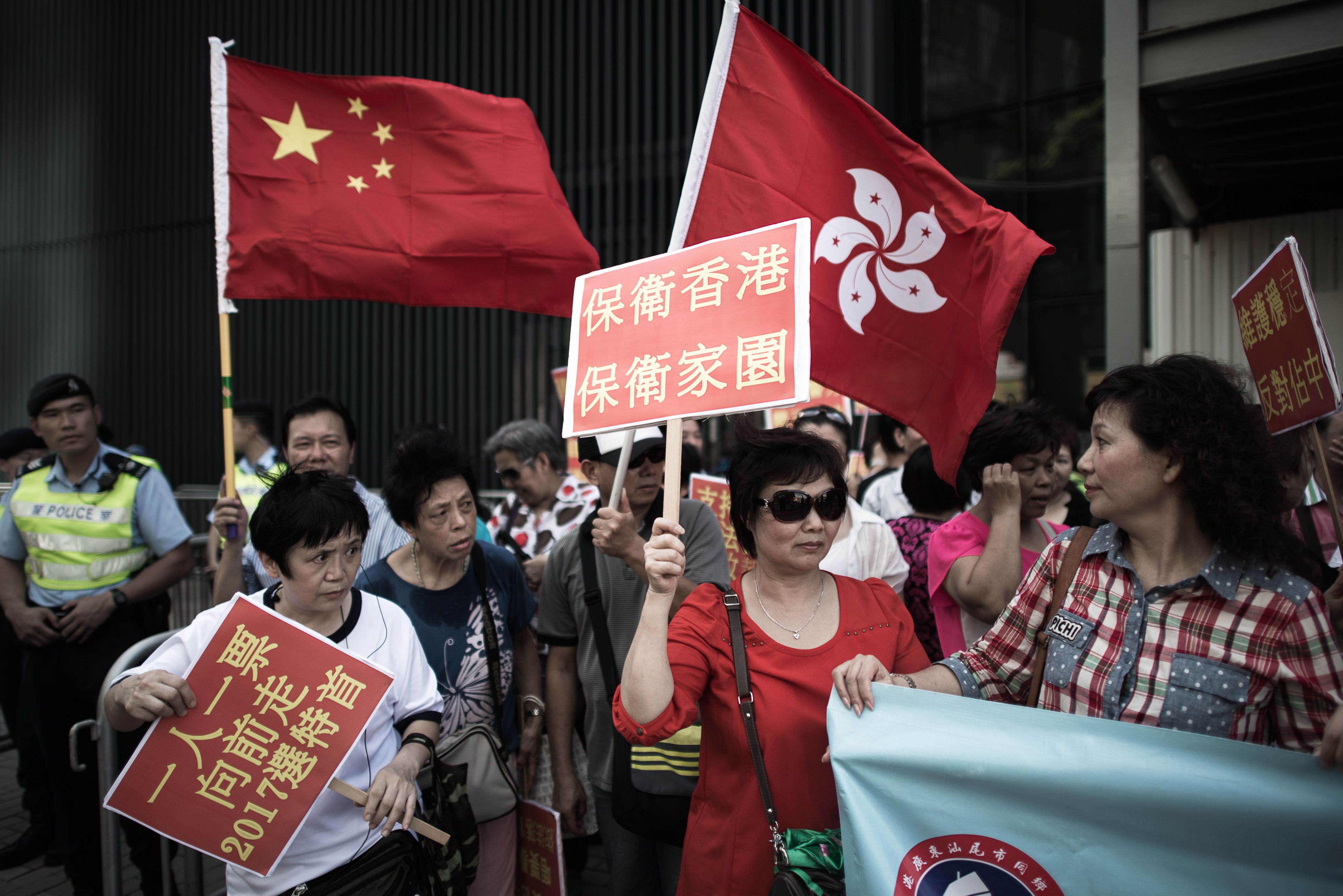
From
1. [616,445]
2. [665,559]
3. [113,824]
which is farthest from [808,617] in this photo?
[113,824]

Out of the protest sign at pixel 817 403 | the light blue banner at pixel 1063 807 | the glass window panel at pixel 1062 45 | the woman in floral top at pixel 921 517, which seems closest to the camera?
the light blue banner at pixel 1063 807

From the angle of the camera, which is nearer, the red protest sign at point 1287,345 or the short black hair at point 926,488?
the red protest sign at point 1287,345

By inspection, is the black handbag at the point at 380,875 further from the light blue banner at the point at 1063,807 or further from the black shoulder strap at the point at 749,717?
the light blue banner at the point at 1063,807

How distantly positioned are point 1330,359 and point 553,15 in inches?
391

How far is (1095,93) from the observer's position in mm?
9141

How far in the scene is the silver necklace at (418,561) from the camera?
310 cm

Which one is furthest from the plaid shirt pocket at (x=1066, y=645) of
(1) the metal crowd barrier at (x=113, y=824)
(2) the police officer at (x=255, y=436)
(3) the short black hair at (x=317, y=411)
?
(2) the police officer at (x=255, y=436)

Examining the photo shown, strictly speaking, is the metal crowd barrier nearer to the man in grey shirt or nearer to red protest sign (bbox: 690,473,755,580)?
the man in grey shirt

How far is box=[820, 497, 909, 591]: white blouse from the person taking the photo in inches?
137

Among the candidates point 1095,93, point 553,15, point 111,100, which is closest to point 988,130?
point 1095,93

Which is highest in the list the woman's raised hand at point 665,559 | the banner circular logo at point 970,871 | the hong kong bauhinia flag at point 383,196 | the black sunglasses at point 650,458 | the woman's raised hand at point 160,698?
the hong kong bauhinia flag at point 383,196

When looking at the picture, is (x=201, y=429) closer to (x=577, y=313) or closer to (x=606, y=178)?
(x=606, y=178)

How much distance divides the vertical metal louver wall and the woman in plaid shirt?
7.89 metres

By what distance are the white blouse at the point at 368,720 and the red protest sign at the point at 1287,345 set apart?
8.52 feet
